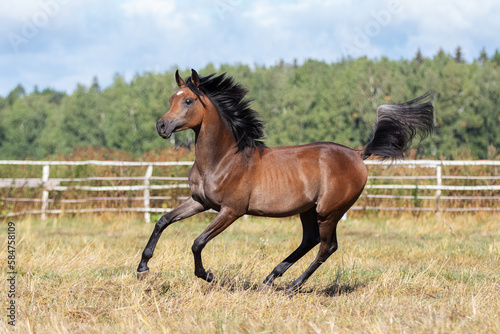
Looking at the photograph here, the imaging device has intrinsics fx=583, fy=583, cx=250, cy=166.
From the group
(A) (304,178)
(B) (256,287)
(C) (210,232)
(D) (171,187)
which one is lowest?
(B) (256,287)

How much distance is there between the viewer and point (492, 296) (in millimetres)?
4973

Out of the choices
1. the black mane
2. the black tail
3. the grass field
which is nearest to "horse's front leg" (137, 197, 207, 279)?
the grass field

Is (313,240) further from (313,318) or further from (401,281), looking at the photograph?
(313,318)

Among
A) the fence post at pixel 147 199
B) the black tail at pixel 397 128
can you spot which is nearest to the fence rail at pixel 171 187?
the fence post at pixel 147 199

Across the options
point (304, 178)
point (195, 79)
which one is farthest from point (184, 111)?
point (304, 178)

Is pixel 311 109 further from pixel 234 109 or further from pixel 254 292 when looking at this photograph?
pixel 254 292

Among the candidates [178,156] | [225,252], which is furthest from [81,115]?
[225,252]

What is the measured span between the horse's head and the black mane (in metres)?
0.20

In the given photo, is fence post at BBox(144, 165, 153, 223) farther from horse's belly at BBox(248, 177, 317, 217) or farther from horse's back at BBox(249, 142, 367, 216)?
horse's belly at BBox(248, 177, 317, 217)

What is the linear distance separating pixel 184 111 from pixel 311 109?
166ft

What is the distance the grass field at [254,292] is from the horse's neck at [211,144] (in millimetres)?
1096

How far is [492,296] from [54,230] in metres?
8.81

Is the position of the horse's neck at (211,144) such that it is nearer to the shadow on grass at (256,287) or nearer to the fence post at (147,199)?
the shadow on grass at (256,287)

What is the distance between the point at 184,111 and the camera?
5.29 m
